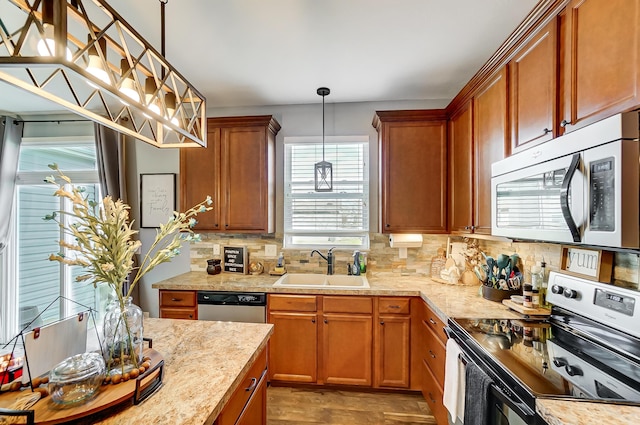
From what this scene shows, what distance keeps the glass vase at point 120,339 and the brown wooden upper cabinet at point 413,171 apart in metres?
2.06

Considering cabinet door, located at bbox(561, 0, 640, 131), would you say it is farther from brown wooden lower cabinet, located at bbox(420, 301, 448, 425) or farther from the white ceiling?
brown wooden lower cabinet, located at bbox(420, 301, 448, 425)

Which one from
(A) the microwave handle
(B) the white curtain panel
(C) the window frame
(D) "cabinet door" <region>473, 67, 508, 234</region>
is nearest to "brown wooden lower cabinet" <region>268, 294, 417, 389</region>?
(D) "cabinet door" <region>473, 67, 508, 234</region>

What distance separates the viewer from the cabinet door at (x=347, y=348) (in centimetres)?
229

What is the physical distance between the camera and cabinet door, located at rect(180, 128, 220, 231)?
2.73 m

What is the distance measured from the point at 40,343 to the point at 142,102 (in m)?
0.89

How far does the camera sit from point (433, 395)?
1.96m

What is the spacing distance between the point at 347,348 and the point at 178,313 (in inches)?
60.0

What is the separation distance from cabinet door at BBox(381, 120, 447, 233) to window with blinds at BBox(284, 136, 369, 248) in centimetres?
40

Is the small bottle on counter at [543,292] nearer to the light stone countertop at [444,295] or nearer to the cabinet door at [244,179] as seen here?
the light stone countertop at [444,295]

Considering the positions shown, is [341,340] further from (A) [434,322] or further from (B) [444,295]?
(B) [444,295]

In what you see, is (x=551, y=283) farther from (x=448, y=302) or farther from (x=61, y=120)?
(x=61, y=120)

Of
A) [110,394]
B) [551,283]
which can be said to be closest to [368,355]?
[551,283]

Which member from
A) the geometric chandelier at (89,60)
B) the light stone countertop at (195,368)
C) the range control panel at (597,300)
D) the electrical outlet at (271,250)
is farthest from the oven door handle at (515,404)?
the electrical outlet at (271,250)

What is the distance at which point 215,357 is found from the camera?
1159mm
